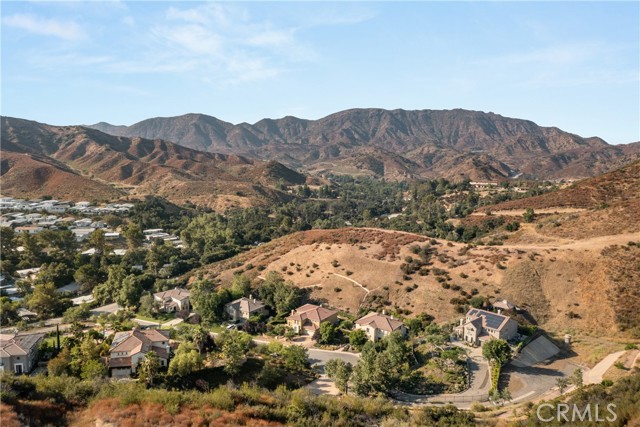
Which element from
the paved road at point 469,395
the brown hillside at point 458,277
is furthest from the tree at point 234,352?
the brown hillside at point 458,277

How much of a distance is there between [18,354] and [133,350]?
8.62m

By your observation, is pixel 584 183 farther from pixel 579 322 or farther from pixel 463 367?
pixel 463 367

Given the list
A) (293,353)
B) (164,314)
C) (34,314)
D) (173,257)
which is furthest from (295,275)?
(34,314)

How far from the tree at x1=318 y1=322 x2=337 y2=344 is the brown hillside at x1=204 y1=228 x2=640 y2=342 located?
22.1ft

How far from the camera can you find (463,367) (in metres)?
35.1

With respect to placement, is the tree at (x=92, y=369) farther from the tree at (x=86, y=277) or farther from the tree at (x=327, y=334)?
the tree at (x=86, y=277)

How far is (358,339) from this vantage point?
39938 millimetres

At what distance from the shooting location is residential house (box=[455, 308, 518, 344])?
39.6m

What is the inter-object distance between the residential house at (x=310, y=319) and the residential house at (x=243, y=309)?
4.52m

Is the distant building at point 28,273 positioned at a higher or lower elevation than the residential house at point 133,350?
higher

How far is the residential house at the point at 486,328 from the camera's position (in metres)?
39.6

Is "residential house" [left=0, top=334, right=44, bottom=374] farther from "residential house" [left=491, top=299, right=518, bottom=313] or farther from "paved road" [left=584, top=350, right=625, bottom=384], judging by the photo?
"paved road" [left=584, top=350, right=625, bottom=384]

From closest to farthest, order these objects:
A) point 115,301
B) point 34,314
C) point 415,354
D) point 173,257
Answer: point 415,354
point 34,314
point 115,301
point 173,257

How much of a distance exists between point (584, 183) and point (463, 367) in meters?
69.3
